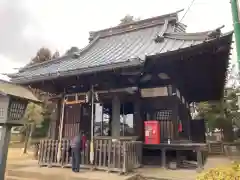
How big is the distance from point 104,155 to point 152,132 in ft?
6.87

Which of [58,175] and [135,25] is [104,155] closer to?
[58,175]

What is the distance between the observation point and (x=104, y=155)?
265 inches

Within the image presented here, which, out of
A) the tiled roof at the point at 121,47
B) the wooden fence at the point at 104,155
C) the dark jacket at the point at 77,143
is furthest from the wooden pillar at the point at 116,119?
the tiled roof at the point at 121,47

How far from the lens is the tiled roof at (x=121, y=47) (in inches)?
293

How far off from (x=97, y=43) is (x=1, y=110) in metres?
8.75

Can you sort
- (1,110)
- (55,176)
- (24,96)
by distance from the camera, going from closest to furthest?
(1,110) → (24,96) → (55,176)

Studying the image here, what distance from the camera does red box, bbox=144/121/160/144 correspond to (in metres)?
7.76

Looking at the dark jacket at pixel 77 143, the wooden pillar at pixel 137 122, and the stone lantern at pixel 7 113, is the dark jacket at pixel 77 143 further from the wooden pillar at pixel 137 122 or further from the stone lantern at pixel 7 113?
the wooden pillar at pixel 137 122

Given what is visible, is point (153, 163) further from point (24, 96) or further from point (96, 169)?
point (24, 96)

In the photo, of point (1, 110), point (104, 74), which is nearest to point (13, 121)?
point (1, 110)

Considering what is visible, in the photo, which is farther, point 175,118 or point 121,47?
point 121,47

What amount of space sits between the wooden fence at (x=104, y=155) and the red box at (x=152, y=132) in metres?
0.45

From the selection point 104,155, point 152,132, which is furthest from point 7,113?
point 152,132

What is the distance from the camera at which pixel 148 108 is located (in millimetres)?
8727
